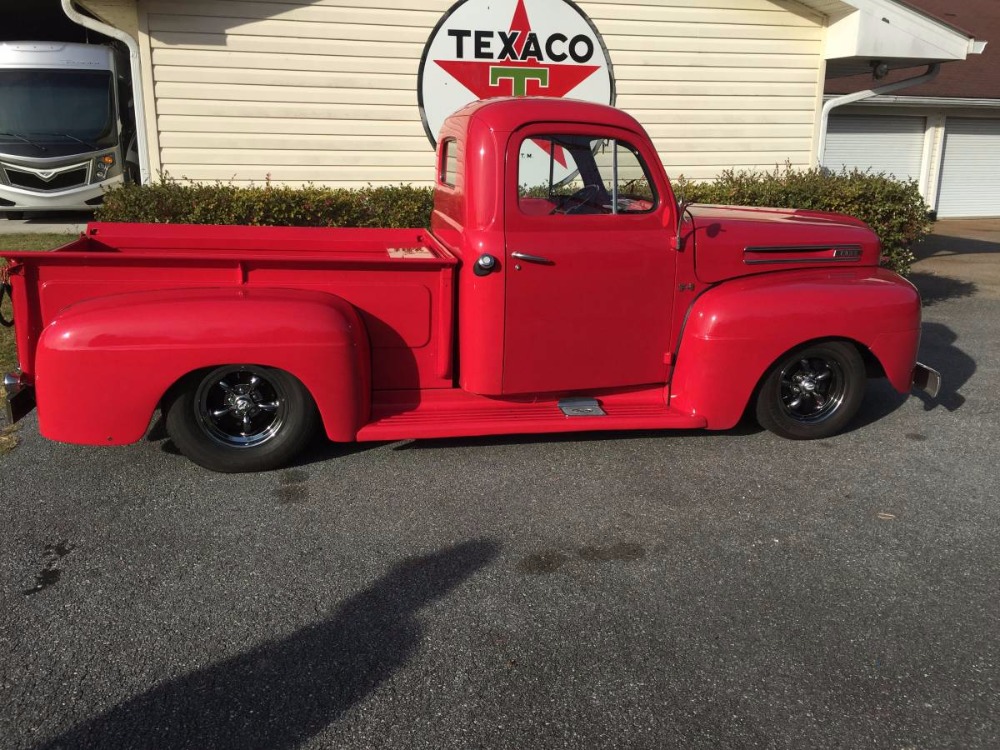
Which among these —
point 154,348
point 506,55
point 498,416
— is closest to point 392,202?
point 506,55

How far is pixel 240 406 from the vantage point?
4445mm

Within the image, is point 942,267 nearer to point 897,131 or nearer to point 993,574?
point 897,131

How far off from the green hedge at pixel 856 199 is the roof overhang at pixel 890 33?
5.46 feet

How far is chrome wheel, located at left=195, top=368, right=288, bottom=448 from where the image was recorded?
4406 mm

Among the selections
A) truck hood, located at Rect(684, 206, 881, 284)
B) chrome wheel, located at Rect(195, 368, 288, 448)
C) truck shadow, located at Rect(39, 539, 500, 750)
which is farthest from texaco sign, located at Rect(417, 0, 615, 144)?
truck shadow, located at Rect(39, 539, 500, 750)

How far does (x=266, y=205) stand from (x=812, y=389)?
508 cm

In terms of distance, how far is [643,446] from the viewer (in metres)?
5.02

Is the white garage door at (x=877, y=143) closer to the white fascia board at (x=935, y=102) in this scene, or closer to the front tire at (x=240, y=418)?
the white fascia board at (x=935, y=102)

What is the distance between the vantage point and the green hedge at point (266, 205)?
7.57 meters

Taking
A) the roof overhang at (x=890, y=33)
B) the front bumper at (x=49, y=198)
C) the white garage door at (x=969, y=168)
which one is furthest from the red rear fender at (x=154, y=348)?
the white garage door at (x=969, y=168)

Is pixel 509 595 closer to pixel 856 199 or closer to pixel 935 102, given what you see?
pixel 856 199

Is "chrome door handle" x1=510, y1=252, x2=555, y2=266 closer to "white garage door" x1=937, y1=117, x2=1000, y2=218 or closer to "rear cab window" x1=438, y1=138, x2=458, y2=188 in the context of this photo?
"rear cab window" x1=438, y1=138, x2=458, y2=188

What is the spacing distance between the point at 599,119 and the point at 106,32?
5812 mm

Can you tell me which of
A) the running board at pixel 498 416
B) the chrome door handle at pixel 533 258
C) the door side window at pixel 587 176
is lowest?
the running board at pixel 498 416
